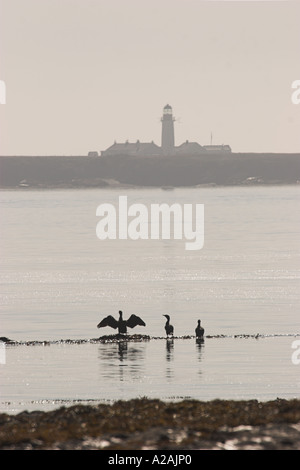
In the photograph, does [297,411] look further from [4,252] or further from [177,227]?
[177,227]

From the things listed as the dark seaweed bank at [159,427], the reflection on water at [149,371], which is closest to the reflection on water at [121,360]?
the reflection on water at [149,371]

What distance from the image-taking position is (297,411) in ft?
67.4

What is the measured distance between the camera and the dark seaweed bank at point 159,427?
1803 centimetres

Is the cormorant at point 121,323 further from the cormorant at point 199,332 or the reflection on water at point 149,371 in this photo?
the cormorant at point 199,332

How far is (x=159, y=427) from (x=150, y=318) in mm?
31644

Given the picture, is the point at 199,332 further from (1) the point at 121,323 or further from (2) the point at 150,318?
(2) the point at 150,318

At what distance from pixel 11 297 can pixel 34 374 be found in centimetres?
2716

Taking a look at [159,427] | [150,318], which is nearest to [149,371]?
[159,427]

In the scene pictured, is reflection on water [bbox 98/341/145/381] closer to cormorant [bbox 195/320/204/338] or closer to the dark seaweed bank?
cormorant [bbox 195/320/204/338]

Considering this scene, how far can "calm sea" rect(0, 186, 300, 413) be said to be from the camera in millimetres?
31344

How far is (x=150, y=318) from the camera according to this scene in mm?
50844

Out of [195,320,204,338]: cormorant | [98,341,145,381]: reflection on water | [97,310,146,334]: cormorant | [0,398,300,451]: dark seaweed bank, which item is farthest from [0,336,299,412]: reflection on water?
[0,398,300,451]: dark seaweed bank

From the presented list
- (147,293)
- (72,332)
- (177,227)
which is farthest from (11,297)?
(177,227)

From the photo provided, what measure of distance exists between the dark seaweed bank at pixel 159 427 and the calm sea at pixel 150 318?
23.0 ft
